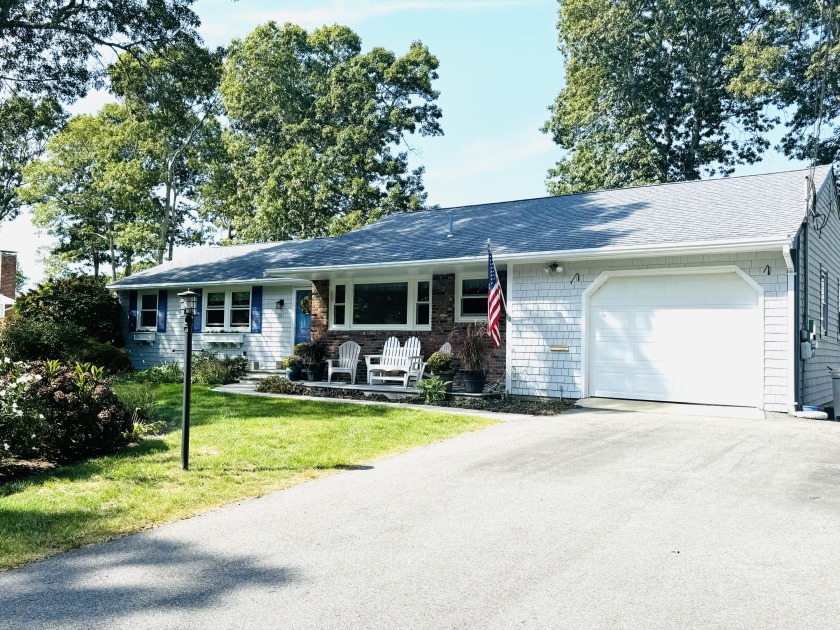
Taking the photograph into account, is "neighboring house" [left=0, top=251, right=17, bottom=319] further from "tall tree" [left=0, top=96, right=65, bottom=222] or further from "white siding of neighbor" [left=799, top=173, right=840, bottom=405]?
"white siding of neighbor" [left=799, top=173, right=840, bottom=405]

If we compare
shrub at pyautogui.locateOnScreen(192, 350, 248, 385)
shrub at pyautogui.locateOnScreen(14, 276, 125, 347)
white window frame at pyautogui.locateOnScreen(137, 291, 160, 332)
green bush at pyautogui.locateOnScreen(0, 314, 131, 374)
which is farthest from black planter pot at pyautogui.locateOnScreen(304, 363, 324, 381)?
shrub at pyautogui.locateOnScreen(14, 276, 125, 347)

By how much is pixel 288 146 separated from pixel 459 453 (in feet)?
87.4

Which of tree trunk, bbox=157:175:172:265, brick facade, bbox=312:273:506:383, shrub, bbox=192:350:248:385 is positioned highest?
tree trunk, bbox=157:175:172:265

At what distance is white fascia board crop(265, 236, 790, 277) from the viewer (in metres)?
10.0

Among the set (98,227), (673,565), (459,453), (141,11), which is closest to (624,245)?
(459,453)

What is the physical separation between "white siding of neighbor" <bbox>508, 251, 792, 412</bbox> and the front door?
6565mm

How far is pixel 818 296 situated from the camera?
39.8 ft

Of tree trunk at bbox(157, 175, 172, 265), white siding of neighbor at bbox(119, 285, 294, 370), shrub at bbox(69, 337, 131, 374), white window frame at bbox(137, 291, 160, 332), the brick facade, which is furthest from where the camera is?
tree trunk at bbox(157, 175, 172, 265)

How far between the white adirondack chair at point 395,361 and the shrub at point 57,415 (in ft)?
21.1

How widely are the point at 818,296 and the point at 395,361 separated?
7962 mm

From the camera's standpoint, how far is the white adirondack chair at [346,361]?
14.9m

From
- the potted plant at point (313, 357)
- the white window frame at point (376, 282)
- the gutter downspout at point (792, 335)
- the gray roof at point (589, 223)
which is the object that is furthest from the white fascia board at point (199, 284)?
the gutter downspout at point (792, 335)

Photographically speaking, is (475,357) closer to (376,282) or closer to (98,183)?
(376,282)

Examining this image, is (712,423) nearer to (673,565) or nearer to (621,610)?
(673,565)
